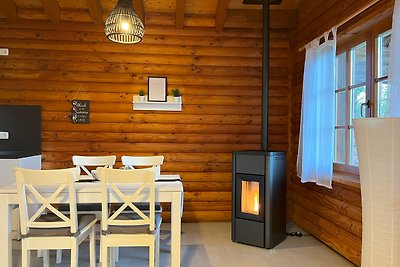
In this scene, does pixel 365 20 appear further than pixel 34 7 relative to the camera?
No

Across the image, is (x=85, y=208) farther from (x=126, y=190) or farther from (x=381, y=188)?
(x=381, y=188)

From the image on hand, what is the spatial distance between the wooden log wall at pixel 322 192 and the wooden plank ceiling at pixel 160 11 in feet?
1.86

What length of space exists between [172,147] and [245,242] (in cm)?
165

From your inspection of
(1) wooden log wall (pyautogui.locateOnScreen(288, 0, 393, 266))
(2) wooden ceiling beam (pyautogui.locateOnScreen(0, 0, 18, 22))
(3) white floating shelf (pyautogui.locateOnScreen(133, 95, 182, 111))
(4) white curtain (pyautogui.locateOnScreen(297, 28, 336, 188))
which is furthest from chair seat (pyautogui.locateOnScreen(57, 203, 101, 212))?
(2) wooden ceiling beam (pyautogui.locateOnScreen(0, 0, 18, 22))

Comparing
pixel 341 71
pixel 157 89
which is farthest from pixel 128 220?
pixel 341 71

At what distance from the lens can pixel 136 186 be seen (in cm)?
276

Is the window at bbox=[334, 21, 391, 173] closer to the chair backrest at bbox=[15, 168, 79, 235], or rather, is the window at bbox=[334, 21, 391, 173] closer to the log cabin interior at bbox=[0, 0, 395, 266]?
the log cabin interior at bbox=[0, 0, 395, 266]

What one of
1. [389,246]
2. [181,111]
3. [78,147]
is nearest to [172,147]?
A: [181,111]

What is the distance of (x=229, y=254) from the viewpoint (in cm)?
343

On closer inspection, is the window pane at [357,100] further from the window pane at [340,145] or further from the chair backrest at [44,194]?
the chair backrest at [44,194]

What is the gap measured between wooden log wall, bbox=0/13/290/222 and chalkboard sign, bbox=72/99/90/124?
0.24 feet

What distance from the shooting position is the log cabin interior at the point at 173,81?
4527 millimetres

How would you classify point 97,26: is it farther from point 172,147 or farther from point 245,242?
point 245,242

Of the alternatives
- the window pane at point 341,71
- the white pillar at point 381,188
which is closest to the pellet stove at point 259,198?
the window pane at point 341,71
